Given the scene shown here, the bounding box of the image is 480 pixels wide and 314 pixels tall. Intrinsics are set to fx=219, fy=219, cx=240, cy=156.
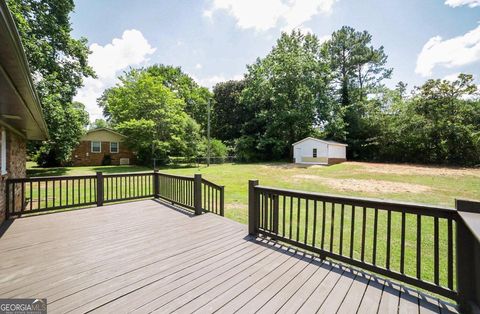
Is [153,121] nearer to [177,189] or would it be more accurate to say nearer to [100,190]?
[100,190]

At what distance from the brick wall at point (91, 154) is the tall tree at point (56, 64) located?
4.95m

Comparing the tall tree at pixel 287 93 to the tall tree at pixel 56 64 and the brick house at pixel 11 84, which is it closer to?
the tall tree at pixel 56 64

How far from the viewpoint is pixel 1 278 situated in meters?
2.27

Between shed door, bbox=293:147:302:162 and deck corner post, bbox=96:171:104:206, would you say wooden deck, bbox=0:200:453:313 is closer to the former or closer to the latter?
deck corner post, bbox=96:171:104:206

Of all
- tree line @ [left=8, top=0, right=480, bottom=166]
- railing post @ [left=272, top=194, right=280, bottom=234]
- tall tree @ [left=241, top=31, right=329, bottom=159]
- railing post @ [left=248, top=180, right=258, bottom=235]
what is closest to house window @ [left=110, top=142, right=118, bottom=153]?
tree line @ [left=8, top=0, right=480, bottom=166]

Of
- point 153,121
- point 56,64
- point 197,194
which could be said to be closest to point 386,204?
point 197,194

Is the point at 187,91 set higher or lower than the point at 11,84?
higher

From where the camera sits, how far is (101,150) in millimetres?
19609

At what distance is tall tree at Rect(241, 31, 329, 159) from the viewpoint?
76.3 feet

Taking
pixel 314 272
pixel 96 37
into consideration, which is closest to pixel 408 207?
pixel 314 272

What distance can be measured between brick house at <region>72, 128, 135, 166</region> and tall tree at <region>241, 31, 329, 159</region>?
12.6m

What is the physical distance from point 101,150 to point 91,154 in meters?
0.83

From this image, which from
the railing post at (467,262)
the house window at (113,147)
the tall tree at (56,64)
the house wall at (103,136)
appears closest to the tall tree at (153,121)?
the house wall at (103,136)

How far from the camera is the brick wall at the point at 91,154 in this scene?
1858 centimetres
